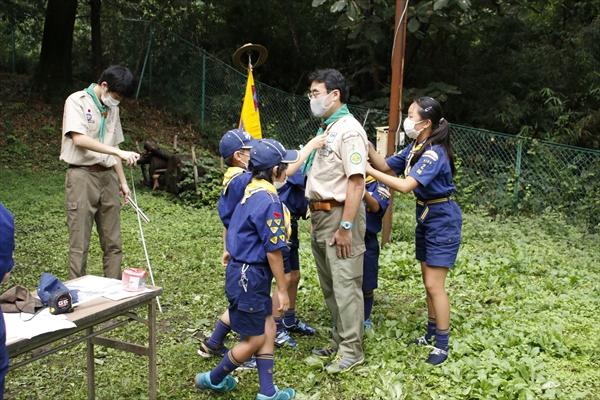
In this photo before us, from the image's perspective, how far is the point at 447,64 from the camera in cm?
1320

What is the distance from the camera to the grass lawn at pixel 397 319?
368cm

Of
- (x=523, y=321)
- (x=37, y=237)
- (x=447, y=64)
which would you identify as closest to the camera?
(x=523, y=321)

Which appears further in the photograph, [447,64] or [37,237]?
[447,64]

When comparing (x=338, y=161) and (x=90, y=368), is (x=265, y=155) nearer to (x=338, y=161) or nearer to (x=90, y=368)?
(x=338, y=161)

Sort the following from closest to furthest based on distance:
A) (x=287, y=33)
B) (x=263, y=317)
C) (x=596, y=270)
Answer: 1. (x=263, y=317)
2. (x=596, y=270)
3. (x=287, y=33)

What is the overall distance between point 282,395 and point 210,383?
462 mm

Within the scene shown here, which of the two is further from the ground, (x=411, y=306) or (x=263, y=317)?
(x=263, y=317)

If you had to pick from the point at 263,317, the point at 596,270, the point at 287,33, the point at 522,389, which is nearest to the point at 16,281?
the point at 263,317

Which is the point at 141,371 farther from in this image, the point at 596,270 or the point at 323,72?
the point at 596,270

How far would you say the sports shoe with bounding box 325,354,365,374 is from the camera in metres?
3.88

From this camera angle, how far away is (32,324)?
2.68m

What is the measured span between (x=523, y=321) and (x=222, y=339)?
8.00ft

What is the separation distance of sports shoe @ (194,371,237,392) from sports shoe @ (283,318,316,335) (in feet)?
3.42

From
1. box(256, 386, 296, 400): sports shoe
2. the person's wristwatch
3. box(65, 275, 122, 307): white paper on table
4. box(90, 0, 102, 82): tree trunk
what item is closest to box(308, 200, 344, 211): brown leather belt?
the person's wristwatch
